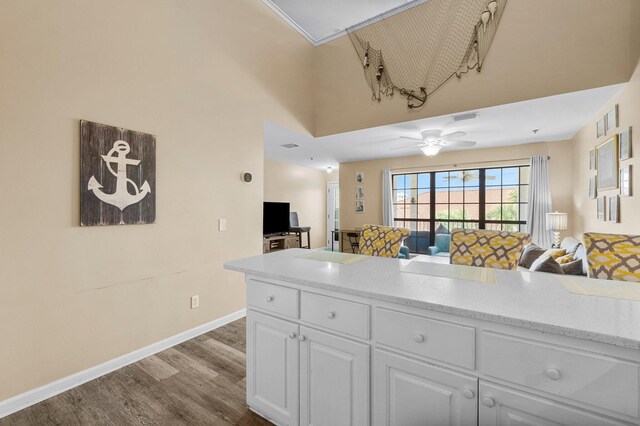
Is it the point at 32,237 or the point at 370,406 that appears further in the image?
the point at 32,237

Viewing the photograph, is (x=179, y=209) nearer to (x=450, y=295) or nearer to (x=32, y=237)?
(x=32, y=237)

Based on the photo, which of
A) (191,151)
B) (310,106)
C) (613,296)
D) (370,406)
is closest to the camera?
(613,296)

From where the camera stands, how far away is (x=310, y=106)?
433 cm

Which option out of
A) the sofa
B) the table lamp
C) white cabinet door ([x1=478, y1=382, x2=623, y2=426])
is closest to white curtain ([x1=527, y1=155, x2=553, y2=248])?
the table lamp

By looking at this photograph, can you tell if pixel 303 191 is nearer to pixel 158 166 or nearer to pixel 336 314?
pixel 158 166

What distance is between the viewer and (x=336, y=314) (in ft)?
4.39

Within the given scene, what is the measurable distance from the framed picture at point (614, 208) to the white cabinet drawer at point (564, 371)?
2.96 meters

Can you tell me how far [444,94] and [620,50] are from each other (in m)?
1.47

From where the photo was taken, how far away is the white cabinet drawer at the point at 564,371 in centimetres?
82

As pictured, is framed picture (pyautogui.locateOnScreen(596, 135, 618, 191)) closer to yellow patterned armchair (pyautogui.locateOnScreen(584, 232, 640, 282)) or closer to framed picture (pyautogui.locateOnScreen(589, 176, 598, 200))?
framed picture (pyautogui.locateOnScreen(589, 176, 598, 200))

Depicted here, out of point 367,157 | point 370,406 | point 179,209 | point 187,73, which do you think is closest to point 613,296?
point 370,406

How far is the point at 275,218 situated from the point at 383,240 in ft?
11.2

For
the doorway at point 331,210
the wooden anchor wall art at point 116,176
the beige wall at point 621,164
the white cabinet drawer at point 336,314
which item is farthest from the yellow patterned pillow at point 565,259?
the doorway at point 331,210

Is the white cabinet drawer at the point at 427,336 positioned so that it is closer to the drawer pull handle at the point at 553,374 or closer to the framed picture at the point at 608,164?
the drawer pull handle at the point at 553,374
